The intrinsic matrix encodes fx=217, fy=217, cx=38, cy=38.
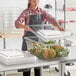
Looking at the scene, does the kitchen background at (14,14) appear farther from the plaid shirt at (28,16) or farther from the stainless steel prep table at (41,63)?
the stainless steel prep table at (41,63)

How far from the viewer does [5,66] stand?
1412 millimetres

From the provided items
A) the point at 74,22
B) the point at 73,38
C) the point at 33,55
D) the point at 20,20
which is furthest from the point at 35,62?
the point at 74,22

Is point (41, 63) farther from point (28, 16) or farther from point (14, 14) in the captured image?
point (14, 14)

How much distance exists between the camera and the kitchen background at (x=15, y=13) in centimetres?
281

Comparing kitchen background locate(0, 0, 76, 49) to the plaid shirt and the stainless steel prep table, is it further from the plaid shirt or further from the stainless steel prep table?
the stainless steel prep table

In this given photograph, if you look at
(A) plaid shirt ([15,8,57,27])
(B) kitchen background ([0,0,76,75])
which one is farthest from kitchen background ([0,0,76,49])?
(A) plaid shirt ([15,8,57,27])

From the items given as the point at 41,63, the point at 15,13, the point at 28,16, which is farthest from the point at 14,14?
the point at 41,63

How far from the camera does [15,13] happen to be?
9.45 feet

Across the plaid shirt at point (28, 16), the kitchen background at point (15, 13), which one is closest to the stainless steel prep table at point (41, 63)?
the plaid shirt at point (28, 16)

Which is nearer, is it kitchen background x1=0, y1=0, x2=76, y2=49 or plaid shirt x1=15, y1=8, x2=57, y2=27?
plaid shirt x1=15, y1=8, x2=57, y2=27

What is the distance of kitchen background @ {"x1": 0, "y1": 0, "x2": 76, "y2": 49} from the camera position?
2.81 metres

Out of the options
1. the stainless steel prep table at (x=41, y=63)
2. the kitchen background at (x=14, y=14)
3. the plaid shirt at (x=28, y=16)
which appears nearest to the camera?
the stainless steel prep table at (x=41, y=63)

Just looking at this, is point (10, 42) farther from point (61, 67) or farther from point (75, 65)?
point (61, 67)

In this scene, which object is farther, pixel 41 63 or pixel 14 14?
pixel 14 14
